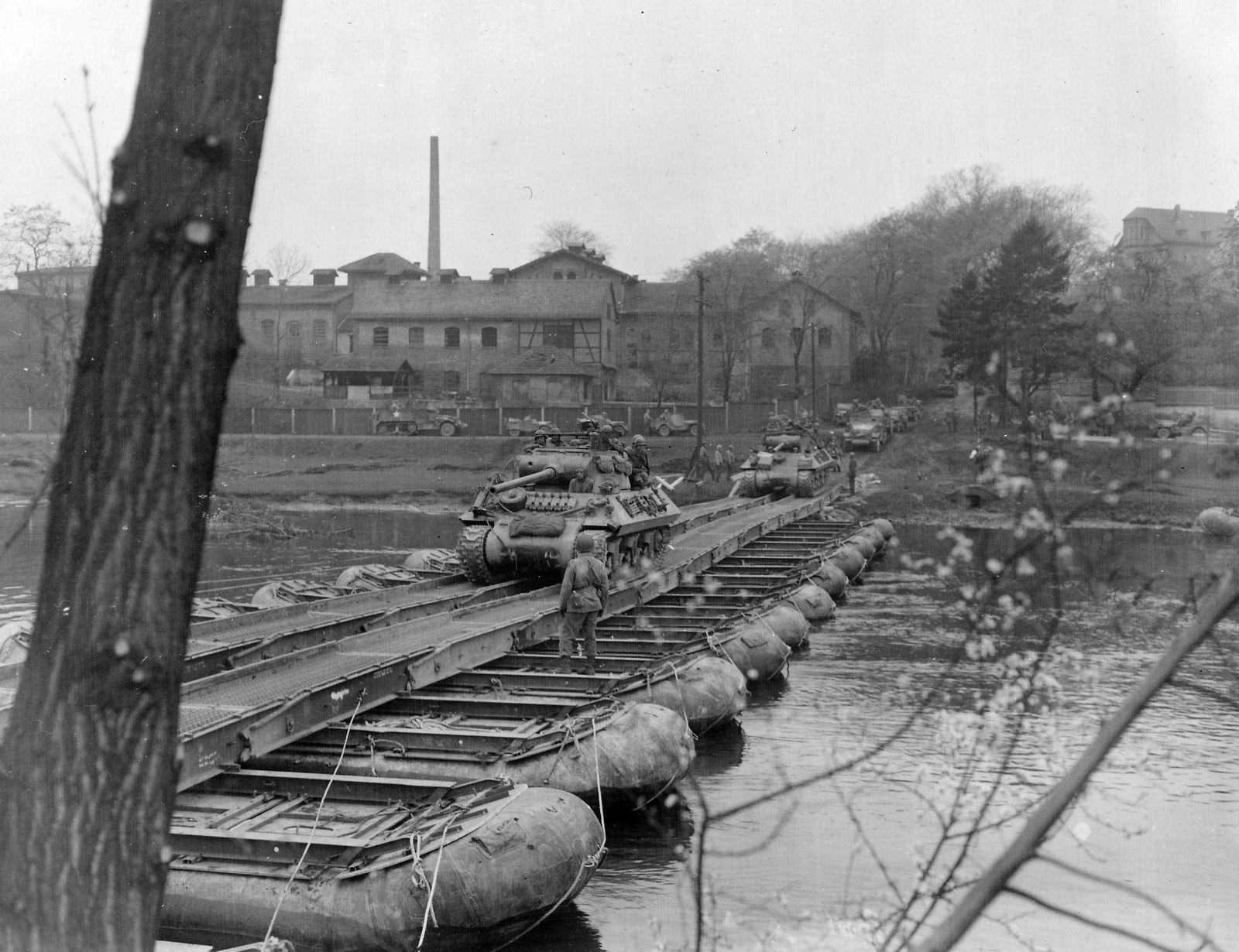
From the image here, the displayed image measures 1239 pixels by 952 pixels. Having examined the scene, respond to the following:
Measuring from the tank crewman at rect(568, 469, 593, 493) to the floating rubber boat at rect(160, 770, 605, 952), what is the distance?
11.3m

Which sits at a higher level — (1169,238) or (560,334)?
(560,334)

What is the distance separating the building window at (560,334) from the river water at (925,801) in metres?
40.5

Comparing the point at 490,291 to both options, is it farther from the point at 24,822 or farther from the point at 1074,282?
the point at 24,822

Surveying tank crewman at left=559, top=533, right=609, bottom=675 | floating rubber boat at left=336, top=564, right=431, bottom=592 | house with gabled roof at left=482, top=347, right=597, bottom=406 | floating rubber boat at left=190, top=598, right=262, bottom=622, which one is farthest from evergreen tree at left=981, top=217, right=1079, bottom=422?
house with gabled roof at left=482, top=347, right=597, bottom=406

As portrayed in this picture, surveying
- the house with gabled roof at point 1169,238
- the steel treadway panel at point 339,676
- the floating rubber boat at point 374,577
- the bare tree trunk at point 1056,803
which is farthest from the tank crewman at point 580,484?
the bare tree trunk at point 1056,803

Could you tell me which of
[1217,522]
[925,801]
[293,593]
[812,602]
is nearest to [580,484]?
[812,602]

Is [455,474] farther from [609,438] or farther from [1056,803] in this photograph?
[1056,803]

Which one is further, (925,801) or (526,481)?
(526,481)

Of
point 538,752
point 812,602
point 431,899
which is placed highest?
point 538,752

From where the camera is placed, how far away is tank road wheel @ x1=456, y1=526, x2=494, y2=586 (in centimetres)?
1984

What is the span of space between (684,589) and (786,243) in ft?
158

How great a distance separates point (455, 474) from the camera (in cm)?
4856

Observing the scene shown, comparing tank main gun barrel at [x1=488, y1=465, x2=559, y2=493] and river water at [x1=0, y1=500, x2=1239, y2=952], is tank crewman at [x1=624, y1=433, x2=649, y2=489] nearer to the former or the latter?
tank main gun barrel at [x1=488, y1=465, x2=559, y2=493]

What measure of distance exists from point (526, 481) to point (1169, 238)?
983 cm
